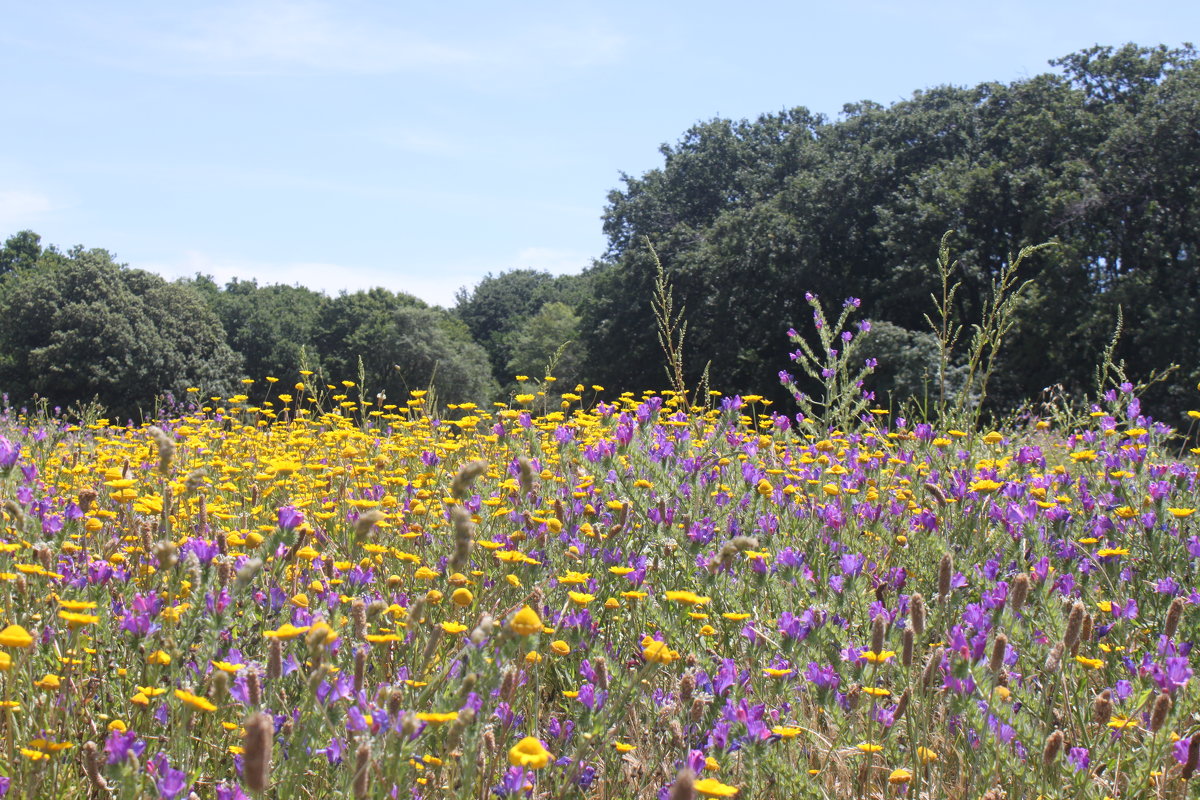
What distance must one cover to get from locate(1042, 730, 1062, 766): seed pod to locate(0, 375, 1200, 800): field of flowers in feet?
0.19

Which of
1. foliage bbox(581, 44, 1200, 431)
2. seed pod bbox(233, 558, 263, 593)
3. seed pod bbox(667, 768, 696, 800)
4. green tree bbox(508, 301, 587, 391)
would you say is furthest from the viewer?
green tree bbox(508, 301, 587, 391)

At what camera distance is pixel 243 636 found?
7.26 feet

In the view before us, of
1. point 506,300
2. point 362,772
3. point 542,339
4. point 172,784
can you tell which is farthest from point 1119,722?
point 506,300

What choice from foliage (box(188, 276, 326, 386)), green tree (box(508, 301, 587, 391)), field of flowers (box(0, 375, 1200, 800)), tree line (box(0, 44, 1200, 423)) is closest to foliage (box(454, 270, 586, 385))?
green tree (box(508, 301, 587, 391))

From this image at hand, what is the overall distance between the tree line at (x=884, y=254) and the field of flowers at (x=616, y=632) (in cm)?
721

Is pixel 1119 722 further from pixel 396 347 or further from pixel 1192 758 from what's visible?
pixel 396 347

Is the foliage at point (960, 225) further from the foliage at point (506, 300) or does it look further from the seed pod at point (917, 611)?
the foliage at point (506, 300)

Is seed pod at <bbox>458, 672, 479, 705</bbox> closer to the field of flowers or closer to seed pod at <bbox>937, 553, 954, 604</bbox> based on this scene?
the field of flowers

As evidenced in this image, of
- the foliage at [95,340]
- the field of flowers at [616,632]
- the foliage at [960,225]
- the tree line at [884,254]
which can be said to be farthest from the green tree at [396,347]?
the field of flowers at [616,632]

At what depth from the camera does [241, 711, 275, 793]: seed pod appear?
3.45 ft

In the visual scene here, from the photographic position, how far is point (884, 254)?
78.3 feet

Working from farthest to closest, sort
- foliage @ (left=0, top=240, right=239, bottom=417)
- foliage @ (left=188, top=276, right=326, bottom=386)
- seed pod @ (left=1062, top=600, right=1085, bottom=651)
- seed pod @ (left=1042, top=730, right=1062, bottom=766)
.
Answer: foliage @ (left=188, top=276, right=326, bottom=386) < foliage @ (left=0, top=240, right=239, bottom=417) < seed pod @ (left=1062, top=600, right=1085, bottom=651) < seed pod @ (left=1042, top=730, right=1062, bottom=766)

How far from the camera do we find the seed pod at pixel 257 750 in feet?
3.45

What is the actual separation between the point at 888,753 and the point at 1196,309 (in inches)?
757
